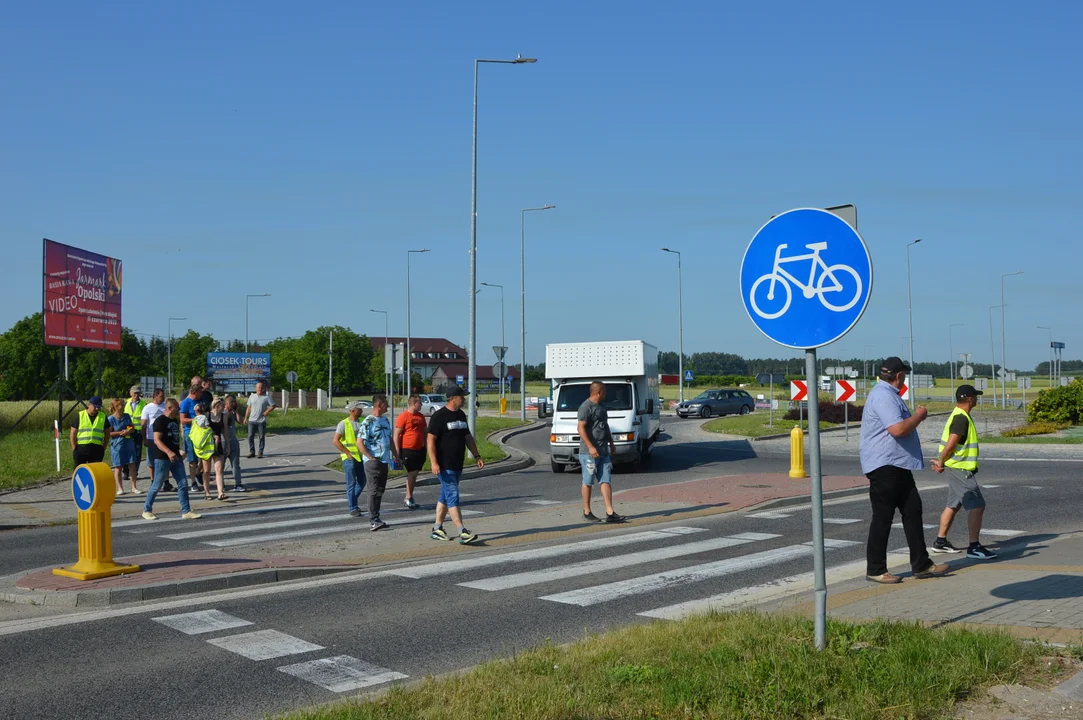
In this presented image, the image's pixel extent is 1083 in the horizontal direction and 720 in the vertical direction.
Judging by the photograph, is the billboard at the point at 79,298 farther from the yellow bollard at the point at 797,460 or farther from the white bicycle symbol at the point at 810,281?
the white bicycle symbol at the point at 810,281

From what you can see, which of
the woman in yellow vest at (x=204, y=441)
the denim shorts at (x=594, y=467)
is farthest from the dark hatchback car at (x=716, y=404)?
the denim shorts at (x=594, y=467)

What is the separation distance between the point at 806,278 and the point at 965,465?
5216 millimetres

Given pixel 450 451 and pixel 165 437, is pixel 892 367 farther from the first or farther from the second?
pixel 165 437

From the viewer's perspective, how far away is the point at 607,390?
22797 mm

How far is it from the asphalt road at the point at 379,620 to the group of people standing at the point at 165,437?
2.22 meters

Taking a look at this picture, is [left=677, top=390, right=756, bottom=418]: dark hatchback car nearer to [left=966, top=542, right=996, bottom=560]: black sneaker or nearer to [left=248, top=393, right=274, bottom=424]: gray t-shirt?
[left=248, top=393, right=274, bottom=424]: gray t-shirt

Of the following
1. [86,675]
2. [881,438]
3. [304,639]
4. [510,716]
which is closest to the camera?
[510,716]

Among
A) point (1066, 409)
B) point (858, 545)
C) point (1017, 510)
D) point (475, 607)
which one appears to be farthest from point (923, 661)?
point (1066, 409)

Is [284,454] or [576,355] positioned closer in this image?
[576,355]

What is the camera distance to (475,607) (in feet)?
26.2

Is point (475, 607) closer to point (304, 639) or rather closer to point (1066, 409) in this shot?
point (304, 639)

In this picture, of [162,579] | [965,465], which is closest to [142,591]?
[162,579]

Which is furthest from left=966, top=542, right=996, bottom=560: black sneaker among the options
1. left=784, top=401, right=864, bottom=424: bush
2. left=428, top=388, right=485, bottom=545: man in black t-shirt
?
left=784, top=401, right=864, bottom=424: bush

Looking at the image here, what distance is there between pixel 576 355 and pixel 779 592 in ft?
49.3
